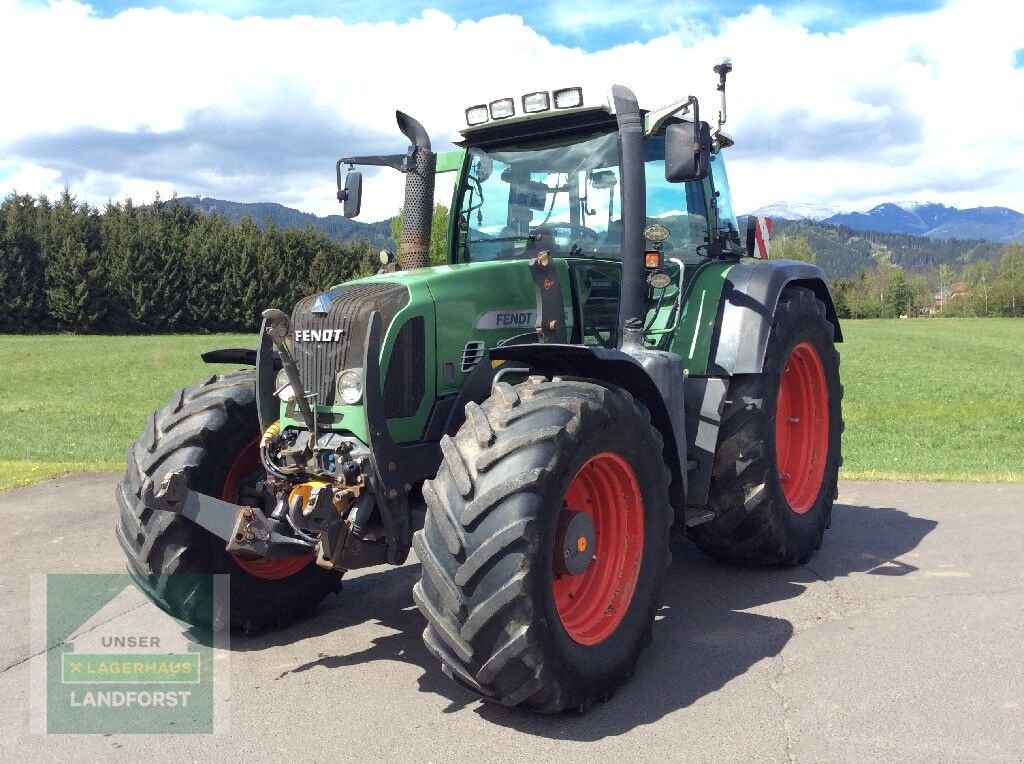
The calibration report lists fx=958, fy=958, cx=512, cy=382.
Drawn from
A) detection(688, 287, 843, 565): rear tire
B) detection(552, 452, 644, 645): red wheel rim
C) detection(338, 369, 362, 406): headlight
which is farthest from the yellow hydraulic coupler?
detection(688, 287, 843, 565): rear tire

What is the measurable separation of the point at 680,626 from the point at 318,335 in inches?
91.6

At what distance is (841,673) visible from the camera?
4.16 meters

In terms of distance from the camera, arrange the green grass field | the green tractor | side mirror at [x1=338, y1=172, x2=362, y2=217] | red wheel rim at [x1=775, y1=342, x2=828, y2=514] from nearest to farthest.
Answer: the green tractor < side mirror at [x1=338, y1=172, x2=362, y2=217] < red wheel rim at [x1=775, y1=342, x2=828, y2=514] < the green grass field

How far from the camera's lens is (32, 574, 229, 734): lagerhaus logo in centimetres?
394

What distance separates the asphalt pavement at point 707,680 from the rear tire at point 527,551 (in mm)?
235

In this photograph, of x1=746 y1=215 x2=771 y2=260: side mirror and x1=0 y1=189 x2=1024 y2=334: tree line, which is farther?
x1=0 y1=189 x2=1024 y2=334: tree line

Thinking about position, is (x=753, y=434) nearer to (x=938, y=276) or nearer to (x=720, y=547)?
(x=720, y=547)

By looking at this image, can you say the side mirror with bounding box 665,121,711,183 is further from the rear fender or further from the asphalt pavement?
the asphalt pavement

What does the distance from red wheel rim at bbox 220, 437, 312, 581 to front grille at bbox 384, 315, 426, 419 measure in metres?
0.98

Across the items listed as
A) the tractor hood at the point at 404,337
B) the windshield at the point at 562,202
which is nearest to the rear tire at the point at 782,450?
the windshield at the point at 562,202

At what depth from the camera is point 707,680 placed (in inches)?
163

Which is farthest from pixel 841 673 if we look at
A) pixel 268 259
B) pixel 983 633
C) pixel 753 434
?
pixel 268 259

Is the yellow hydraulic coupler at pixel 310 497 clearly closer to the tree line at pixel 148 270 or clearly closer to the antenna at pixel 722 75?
the antenna at pixel 722 75

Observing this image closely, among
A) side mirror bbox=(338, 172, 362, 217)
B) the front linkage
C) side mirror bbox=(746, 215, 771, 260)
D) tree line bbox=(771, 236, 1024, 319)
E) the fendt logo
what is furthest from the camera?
tree line bbox=(771, 236, 1024, 319)
